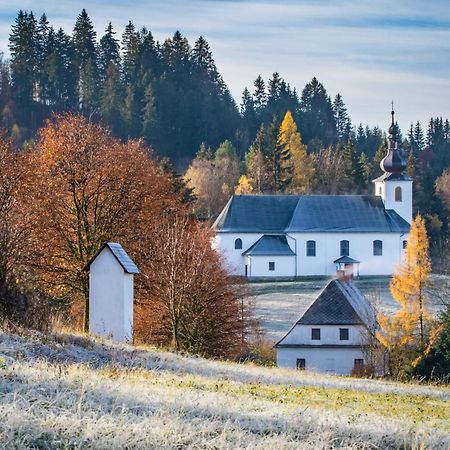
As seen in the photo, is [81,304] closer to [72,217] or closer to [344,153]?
[72,217]

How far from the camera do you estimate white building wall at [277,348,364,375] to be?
1527 inches

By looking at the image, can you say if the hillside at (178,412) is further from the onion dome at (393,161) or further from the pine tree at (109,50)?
the pine tree at (109,50)

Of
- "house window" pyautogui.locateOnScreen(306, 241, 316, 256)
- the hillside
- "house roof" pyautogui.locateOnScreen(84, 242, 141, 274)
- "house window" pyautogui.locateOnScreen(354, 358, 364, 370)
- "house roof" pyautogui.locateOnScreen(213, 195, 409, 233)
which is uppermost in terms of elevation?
"house roof" pyautogui.locateOnScreen(213, 195, 409, 233)

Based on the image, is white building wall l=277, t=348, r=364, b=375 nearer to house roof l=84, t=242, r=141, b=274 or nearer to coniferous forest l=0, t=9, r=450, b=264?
house roof l=84, t=242, r=141, b=274

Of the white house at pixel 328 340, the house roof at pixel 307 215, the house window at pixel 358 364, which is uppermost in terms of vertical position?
the house roof at pixel 307 215

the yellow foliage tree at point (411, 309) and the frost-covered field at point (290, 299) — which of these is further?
the frost-covered field at point (290, 299)

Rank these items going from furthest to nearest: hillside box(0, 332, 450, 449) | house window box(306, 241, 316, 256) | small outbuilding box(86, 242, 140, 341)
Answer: house window box(306, 241, 316, 256), small outbuilding box(86, 242, 140, 341), hillside box(0, 332, 450, 449)

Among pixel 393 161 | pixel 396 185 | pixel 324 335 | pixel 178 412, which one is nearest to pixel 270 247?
pixel 396 185

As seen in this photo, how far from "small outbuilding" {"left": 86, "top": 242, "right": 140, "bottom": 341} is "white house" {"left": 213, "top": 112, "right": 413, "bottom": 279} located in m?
44.9

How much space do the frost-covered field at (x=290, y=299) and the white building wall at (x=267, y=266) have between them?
1599mm

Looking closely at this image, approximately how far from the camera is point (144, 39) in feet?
353

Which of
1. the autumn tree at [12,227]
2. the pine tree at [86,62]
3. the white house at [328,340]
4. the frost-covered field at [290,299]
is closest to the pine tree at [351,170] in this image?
the frost-covered field at [290,299]

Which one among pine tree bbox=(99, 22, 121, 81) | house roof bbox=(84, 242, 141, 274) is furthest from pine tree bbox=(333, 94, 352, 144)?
house roof bbox=(84, 242, 141, 274)

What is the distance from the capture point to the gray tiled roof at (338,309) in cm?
3950
